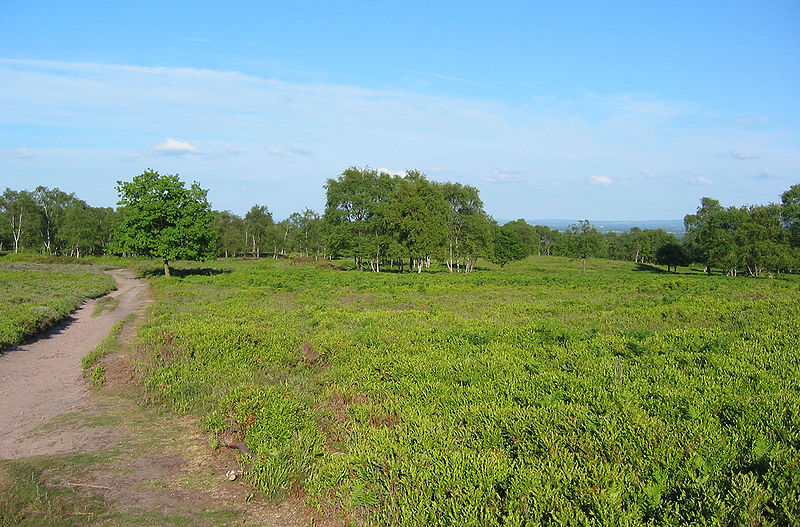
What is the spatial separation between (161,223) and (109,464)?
40124 millimetres

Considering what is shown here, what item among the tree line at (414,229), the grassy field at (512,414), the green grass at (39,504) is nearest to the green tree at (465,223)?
the tree line at (414,229)

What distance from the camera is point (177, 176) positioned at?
144 ft

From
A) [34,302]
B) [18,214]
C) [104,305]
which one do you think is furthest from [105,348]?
[18,214]

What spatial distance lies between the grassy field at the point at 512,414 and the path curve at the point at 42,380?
1913 millimetres

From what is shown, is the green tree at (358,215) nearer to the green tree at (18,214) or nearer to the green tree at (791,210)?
the green tree at (791,210)

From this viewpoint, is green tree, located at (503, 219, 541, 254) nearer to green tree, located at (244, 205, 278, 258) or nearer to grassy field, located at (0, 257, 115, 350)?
green tree, located at (244, 205, 278, 258)

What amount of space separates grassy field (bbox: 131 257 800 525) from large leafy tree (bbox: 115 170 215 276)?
2900 cm

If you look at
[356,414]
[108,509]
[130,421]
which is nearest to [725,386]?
[356,414]

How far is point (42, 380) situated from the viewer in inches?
474

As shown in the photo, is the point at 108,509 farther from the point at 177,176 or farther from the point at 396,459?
the point at 177,176

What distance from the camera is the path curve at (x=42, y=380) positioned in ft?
28.5

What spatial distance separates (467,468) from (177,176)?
4495cm

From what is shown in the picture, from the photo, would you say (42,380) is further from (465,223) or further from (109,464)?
(465,223)

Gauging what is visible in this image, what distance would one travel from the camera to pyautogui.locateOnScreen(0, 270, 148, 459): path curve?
342 inches
